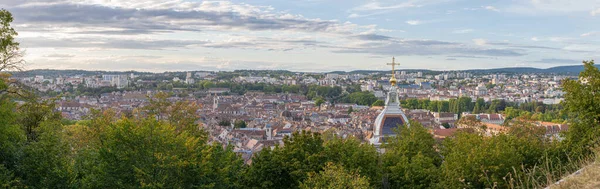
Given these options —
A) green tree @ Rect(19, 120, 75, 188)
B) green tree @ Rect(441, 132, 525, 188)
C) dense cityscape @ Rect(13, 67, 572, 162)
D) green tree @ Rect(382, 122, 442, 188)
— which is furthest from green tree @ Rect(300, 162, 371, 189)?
green tree @ Rect(19, 120, 75, 188)

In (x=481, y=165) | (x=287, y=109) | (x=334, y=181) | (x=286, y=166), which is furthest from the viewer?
(x=287, y=109)

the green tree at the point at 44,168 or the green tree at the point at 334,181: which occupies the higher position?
the green tree at the point at 44,168

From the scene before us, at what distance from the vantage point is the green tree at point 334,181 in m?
11.5

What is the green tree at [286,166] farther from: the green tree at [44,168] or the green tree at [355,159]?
the green tree at [44,168]

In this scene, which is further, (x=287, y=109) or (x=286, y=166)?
(x=287, y=109)

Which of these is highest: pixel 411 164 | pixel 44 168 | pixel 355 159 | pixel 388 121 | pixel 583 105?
pixel 583 105

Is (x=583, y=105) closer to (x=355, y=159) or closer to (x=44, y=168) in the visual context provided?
(x=355, y=159)

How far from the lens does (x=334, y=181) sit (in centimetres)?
1181

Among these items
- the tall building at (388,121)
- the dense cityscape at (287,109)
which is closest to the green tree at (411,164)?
the dense cityscape at (287,109)

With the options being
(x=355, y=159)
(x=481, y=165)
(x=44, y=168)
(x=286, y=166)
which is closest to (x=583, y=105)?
(x=481, y=165)

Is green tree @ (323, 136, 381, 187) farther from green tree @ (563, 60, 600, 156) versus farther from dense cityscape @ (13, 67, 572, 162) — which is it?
green tree @ (563, 60, 600, 156)

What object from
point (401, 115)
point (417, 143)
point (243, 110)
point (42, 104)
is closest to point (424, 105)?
point (243, 110)

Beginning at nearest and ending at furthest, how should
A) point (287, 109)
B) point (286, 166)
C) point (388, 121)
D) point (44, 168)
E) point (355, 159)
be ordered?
point (44, 168)
point (286, 166)
point (355, 159)
point (388, 121)
point (287, 109)

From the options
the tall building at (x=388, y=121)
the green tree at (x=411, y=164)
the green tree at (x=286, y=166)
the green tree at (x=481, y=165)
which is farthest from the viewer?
the tall building at (x=388, y=121)
